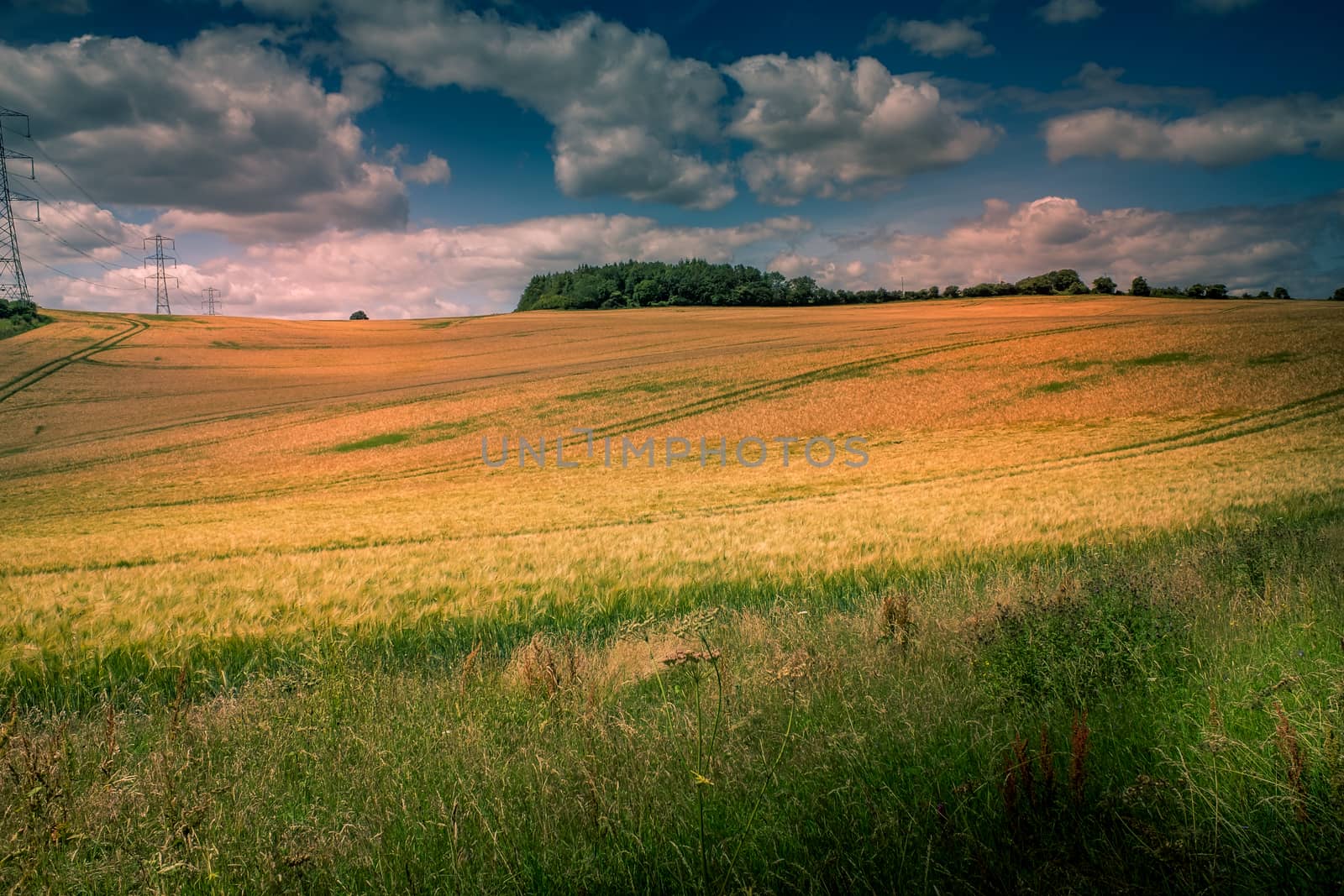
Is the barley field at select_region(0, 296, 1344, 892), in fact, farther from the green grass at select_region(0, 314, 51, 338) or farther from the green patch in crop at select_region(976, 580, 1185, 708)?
the green grass at select_region(0, 314, 51, 338)

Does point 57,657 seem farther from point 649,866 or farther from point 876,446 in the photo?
point 876,446

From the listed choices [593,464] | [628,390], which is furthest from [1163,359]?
[593,464]

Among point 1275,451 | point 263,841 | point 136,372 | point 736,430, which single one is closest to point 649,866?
point 263,841

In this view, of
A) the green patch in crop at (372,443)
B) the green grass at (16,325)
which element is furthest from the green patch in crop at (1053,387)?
the green grass at (16,325)

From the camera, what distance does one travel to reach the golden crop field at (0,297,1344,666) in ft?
31.6

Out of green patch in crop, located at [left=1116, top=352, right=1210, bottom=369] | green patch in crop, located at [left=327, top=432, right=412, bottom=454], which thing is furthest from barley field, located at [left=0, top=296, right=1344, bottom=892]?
green patch in crop, located at [left=1116, top=352, right=1210, bottom=369]

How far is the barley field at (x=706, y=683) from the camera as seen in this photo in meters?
2.83

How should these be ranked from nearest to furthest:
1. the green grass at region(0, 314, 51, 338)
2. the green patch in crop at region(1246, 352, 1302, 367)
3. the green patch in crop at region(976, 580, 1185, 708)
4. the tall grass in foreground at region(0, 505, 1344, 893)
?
the tall grass in foreground at region(0, 505, 1344, 893), the green patch in crop at region(976, 580, 1185, 708), the green patch in crop at region(1246, 352, 1302, 367), the green grass at region(0, 314, 51, 338)

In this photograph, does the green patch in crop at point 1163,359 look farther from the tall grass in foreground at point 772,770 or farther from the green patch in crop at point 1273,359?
the tall grass in foreground at point 772,770

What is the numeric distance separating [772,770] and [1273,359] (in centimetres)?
4503

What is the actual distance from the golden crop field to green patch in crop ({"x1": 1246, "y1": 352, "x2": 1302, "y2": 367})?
300 mm

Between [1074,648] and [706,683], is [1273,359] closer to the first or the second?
[1074,648]

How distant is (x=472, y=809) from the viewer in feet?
10.9

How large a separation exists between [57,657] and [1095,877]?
8982 millimetres
